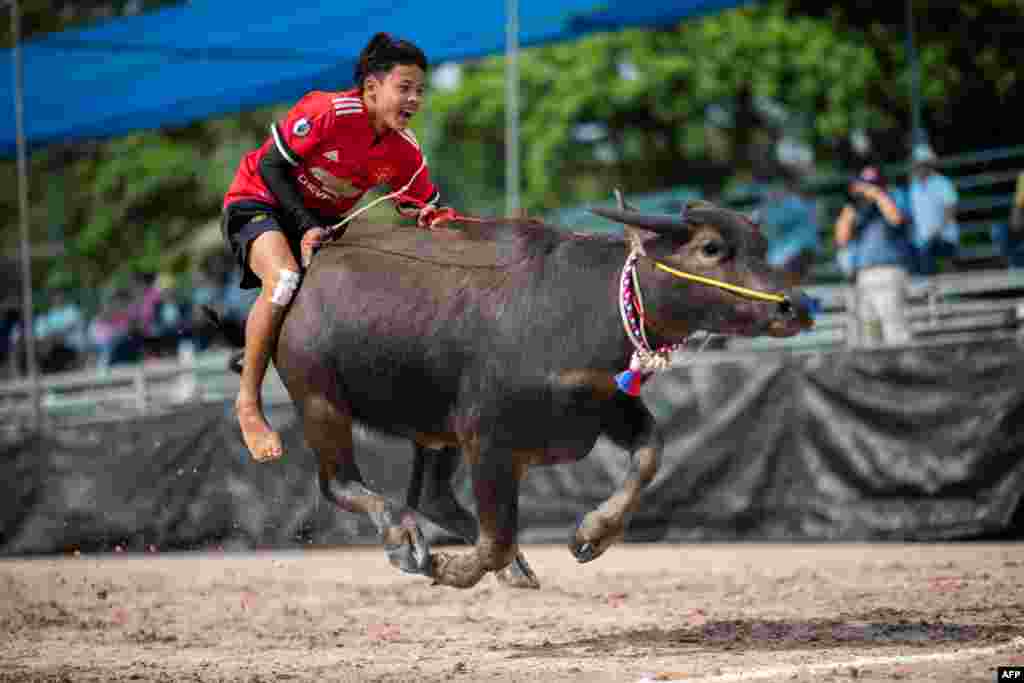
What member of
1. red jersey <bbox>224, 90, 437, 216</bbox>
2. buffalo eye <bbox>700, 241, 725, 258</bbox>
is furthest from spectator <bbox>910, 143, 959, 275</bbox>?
buffalo eye <bbox>700, 241, 725, 258</bbox>

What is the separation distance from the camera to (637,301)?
6527 millimetres

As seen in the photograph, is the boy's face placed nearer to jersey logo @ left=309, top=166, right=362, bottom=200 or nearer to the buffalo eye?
jersey logo @ left=309, top=166, right=362, bottom=200

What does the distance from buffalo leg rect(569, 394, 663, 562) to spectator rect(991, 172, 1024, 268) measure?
7255 millimetres

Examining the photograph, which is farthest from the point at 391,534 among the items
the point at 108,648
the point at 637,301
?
the point at 108,648

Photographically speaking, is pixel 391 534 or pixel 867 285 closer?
pixel 391 534

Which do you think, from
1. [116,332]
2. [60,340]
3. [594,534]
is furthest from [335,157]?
[60,340]

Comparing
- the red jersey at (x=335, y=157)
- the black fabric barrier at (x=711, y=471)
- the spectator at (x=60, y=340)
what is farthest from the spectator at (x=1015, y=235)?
the spectator at (x=60, y=340)

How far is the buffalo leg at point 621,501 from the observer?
6566 mm

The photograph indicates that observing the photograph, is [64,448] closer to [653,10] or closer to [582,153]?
[653,10]

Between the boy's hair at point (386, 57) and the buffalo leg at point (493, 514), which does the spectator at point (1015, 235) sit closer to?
the boy's hair at point (386, 57)

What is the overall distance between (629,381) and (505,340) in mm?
609

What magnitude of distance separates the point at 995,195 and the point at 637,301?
1023 centimetres

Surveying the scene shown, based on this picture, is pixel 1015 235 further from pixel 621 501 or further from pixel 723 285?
pixel 621 501

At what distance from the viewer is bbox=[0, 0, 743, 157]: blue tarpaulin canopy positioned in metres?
14.7
